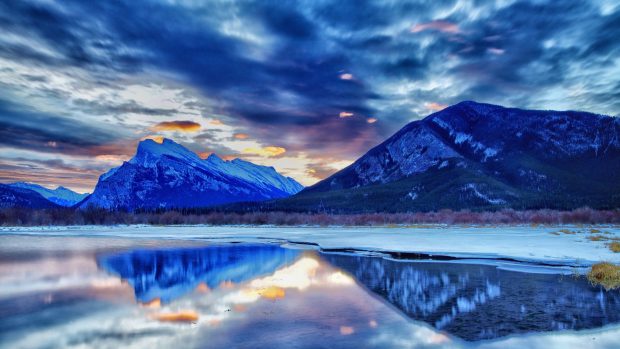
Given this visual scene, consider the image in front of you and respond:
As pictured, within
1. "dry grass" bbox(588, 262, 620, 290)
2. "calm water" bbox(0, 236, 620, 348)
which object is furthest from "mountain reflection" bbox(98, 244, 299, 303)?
"dry grass" bbox(588, 262, 620, 290)

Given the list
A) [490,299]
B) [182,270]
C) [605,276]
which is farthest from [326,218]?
[490,299]

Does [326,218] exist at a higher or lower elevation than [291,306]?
higher

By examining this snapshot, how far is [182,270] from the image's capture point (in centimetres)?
2919

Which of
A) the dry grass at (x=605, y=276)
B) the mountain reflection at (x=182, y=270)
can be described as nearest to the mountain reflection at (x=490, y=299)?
the dry grass at (x=605, y=276)

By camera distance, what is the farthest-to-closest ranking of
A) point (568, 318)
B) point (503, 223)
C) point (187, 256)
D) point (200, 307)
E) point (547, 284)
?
point (503, 223)
point (187, 256)
point (547, 284)
point (200, 307)
point (568, 318)

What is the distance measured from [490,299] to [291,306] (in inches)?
333

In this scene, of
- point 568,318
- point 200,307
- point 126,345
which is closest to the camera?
point 126,345

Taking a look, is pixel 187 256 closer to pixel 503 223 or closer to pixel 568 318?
pixel 568 318

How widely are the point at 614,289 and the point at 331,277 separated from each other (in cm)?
1403

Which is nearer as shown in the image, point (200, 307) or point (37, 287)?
point (200, 307)

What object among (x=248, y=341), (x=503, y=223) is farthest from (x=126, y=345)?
(x=503, y=223)

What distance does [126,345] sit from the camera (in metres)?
12.2

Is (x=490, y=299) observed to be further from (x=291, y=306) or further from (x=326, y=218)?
(x=326, y=218)

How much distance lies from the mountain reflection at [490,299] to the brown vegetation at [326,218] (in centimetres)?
10581
